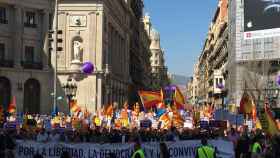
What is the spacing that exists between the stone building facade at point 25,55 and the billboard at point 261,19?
20333 mm

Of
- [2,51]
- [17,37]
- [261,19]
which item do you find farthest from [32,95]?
[261,19]

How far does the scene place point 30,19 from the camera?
207ft

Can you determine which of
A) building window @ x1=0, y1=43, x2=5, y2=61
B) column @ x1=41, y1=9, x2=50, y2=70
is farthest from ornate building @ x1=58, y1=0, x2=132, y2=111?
building window @ x1=0, y1=43, x2=5, y2=61

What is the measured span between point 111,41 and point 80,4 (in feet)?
38.9

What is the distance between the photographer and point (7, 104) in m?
60.9

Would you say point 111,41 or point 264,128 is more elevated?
point 111,41

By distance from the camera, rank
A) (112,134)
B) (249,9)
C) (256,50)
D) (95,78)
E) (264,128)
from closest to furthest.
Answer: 1. (264,128)
2. (112,134)
3. (249,9)
4. (95,78)
5. (256,50)

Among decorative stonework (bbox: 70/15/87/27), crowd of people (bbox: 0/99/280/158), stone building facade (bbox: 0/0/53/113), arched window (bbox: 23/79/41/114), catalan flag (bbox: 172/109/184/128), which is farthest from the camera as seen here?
Result: decorative stonework (bbox: 70/15/87/27)

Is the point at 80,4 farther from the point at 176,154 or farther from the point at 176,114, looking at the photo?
the point at 176,154

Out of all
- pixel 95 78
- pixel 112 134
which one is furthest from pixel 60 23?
pixel 112 134

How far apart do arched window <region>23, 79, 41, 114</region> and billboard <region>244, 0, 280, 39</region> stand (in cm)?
2114

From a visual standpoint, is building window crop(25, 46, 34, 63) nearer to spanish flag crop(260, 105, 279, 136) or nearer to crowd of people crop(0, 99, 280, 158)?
crowd of people crop(0, 99, 280, 158)

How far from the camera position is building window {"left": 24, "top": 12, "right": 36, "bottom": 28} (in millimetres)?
62612

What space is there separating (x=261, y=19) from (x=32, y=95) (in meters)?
23.6
